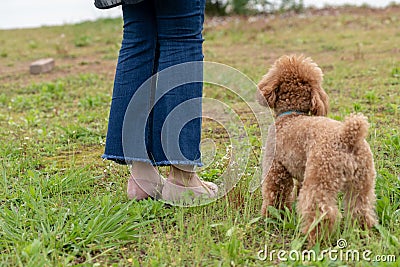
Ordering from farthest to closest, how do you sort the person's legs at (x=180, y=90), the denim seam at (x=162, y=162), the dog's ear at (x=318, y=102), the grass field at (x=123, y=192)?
1. the denim seam at (x=162, y=162)
2. the person's legs at (x=180, y=90)
3. the dog's ear at (x=318, y=102)
4. the grass field at (x=123, y=192)

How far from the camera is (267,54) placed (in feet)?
29.0

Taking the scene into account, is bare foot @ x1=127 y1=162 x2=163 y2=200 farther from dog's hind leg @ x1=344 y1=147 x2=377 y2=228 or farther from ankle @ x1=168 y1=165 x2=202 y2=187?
dog's hind leg @ x1=344 y1=147 x2=377 y2=228

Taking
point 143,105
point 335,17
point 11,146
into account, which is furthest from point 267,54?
point 143,105

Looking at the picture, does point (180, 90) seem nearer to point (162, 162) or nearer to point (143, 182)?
point (162, 162)

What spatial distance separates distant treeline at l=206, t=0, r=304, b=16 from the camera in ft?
46.9

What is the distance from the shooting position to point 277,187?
2777mm

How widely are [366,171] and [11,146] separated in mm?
2635

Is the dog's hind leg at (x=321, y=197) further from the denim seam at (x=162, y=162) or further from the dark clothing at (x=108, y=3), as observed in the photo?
the dark clothing at (x=108, y=3)

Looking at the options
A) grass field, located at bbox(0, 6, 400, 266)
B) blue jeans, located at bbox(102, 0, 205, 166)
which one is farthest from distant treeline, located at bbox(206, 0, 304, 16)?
blue jeans, located at bbox(102, 0, 205, 166)

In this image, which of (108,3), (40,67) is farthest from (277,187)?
(40,67)

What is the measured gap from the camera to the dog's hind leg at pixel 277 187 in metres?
2.75

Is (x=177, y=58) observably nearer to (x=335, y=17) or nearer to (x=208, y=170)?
(x=208, y=170)

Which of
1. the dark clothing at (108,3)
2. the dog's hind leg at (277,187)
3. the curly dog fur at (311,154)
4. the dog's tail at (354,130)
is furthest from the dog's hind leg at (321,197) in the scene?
the dark clothing at (108,3)

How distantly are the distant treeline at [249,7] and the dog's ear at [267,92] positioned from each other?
38.6ft
